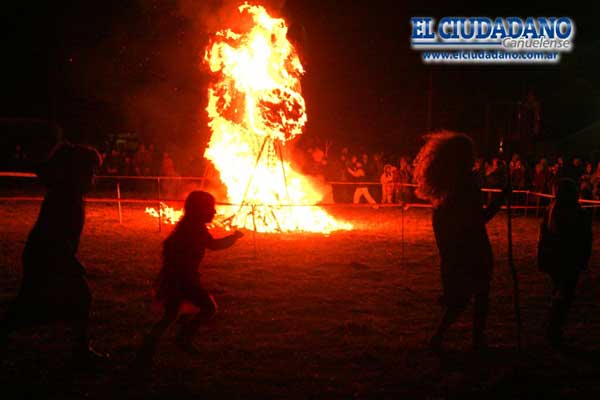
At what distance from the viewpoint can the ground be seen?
16.0 ft

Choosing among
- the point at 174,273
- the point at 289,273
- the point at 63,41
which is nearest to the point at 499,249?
the point at 289,273

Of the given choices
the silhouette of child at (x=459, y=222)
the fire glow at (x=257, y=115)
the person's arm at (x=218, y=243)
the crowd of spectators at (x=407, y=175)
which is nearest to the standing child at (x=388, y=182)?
the crowd of spectators at (x=407, y=175)

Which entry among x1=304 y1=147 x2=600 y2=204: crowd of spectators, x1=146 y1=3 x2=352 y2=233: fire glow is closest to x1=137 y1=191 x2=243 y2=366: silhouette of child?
x1=146 y1=3 x2=352 y2=233: fire glow

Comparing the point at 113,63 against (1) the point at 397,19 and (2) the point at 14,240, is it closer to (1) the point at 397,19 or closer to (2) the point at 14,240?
(2) the point at 14,240

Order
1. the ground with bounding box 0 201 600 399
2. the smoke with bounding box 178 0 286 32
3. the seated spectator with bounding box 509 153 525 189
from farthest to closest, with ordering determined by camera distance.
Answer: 1. the seated spectator with bounding box 509 153 525 189
2. the smoke with bounding box 178 0 286 32
3. the ground with bounding box 0 201 600 399

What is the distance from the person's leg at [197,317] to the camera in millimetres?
5428

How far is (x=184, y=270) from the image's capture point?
210 inches

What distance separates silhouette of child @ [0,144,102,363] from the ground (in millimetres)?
484

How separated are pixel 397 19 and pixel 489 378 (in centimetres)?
2373

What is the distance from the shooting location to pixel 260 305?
23.8 feet

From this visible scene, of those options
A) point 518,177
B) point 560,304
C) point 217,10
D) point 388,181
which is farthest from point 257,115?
point 560,304

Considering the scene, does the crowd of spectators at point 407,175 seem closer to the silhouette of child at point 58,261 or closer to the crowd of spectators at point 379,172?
the crowd of spectators at point 379,172

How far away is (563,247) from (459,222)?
120 centimetres

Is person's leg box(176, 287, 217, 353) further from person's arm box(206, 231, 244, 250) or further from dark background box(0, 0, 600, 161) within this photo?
dark background box(0, 0, 600, 161)
